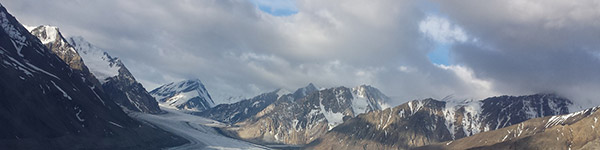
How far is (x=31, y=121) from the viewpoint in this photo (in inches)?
7628

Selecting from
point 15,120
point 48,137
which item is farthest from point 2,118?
point 48,137

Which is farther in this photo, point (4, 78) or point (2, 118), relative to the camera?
point (4, 78)

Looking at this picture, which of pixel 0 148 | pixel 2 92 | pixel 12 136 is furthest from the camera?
pixel 2 92

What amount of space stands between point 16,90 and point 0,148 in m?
42.2

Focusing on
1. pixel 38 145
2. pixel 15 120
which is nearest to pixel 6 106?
pixel 15 120

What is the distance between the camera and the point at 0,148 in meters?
165

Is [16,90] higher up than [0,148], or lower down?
higher up

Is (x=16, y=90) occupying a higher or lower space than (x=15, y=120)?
higher

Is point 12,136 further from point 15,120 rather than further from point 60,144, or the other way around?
point 60,144

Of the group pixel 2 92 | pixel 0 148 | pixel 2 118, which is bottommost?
pixel 0 148

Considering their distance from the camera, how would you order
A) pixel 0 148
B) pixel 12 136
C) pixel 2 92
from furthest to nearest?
pixel 2 92
pixel 12 136
pixel 0 148

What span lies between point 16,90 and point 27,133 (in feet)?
82.4

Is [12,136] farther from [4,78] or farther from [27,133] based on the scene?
[4,78]

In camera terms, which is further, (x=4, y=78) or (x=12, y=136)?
(x=4, y=78)
